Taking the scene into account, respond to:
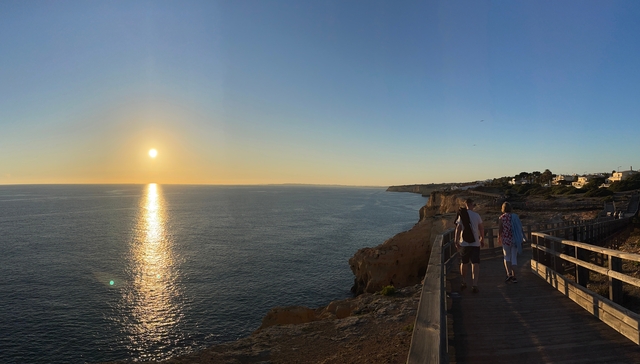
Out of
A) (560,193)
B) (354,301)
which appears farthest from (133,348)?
(560,193)

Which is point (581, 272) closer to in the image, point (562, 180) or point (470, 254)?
point (470, 254)

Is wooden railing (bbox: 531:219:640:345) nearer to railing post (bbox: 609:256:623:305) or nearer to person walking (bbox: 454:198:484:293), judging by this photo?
railing post (bbox: 609:256:623:305)

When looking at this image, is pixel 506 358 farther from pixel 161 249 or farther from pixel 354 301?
pixel 161 249

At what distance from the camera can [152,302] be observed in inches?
1013

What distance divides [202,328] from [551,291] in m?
18.8

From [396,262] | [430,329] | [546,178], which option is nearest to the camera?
[430,329]

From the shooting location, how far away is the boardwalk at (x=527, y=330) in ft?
15.0

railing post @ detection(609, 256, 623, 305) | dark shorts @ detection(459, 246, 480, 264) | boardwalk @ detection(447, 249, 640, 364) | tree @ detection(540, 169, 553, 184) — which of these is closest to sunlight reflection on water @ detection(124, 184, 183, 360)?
dark shorts @ detection(459, 246, 480, 264)

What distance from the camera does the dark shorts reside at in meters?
8.04

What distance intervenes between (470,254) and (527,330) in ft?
9.18

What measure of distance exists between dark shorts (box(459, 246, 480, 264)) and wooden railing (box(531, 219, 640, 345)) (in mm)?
1636

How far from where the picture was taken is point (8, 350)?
18531 mm

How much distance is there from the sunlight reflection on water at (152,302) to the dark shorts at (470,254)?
15873mm

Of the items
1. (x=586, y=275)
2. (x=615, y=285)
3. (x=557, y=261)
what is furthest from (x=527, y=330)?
(x=557, y=261)
